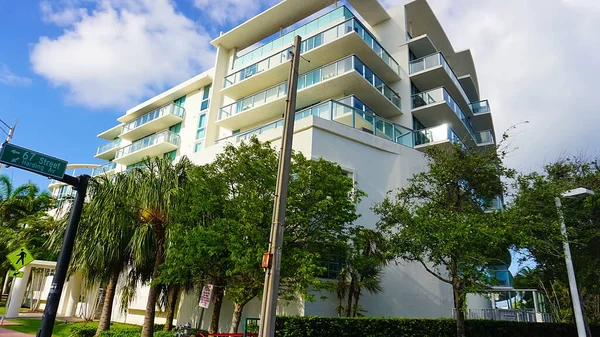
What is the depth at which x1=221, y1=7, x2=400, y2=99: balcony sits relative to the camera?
877 inches

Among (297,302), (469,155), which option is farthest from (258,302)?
(469,155)

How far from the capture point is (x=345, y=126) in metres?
17.2

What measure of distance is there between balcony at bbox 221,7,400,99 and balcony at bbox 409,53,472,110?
131 cm

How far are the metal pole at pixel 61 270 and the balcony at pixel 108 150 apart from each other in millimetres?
32738

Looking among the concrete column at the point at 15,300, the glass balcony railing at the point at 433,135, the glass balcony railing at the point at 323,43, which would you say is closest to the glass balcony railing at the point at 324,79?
the glass balcony railing at the point at 323,43

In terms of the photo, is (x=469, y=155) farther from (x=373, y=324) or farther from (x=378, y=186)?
(x=373, y=324)

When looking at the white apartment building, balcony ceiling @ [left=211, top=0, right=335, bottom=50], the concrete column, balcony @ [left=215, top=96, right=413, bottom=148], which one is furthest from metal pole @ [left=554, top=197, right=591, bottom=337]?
the concrete column

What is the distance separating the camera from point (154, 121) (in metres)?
32.9

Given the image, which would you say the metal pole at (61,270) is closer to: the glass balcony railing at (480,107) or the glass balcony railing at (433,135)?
the glass balcony railing at (433,135)

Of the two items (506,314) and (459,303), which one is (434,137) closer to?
(506,314)

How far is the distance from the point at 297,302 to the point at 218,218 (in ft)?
14.0

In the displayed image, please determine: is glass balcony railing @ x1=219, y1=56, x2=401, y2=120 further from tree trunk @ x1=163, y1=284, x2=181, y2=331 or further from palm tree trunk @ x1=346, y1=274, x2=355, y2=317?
tree trunk @ x1=163, y1=284, x2=181, y2=331

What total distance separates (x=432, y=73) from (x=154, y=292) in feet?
66.0

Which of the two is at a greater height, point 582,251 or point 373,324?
point 582,251
